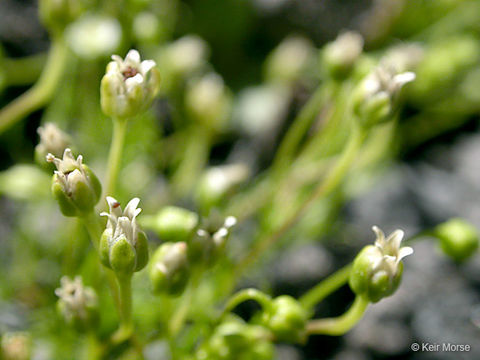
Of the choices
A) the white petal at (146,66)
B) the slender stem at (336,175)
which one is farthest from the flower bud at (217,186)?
the white petal at (146,66)

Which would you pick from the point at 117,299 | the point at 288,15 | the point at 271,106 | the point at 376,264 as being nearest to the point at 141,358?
the point at 117,299

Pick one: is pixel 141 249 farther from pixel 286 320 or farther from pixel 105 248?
pixel 286 320

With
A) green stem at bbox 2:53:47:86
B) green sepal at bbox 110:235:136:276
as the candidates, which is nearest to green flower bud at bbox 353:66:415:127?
green sepal at bbox 110:235:136:276

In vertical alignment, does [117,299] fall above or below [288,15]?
below

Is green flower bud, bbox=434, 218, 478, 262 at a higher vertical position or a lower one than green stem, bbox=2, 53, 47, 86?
lower

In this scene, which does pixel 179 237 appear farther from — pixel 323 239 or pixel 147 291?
pixel 323 239

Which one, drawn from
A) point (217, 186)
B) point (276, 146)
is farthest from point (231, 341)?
point (276, 146)

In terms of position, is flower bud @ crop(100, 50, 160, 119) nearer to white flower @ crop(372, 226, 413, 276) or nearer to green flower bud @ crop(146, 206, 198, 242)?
green flower bud @ crop(146, 206, 198, 242)
